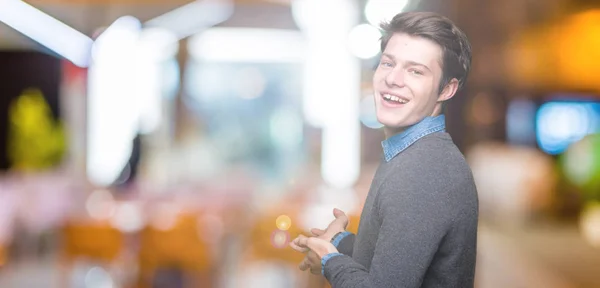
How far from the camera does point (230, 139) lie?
830cm

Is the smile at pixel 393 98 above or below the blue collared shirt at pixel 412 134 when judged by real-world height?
above

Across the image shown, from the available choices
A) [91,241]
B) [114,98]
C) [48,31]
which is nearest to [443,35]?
[48,31]

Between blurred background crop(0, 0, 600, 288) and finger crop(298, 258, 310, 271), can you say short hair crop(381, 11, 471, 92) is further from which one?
blurred background crop(0, 0, 600, 288)

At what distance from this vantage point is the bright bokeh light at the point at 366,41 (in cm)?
105

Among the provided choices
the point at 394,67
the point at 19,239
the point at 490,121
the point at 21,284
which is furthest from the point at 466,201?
the point at 490,121

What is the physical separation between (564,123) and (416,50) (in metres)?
9.08

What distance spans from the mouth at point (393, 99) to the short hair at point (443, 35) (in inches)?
2.1

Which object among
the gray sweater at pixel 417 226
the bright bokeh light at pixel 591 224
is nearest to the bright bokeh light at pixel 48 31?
the gray sweater at pixel 417 226

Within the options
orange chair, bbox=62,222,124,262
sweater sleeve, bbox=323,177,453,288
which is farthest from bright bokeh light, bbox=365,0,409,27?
orange chair, bbox=62,222,124,262

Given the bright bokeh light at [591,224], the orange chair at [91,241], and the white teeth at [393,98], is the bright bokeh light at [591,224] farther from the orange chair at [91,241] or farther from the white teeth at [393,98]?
the white teeth at [393,98]

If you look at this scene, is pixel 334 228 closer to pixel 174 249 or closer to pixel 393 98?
pixel 393 98

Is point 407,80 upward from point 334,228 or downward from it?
upward

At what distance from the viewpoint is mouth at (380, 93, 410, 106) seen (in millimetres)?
989

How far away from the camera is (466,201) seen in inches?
38.3
